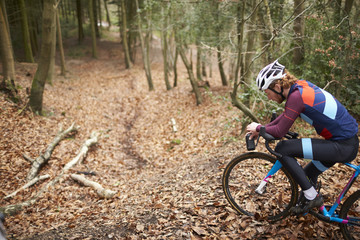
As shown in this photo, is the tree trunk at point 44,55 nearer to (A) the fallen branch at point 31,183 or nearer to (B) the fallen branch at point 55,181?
(B) the fallen branch at point 55,181

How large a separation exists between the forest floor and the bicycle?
0.80 feet

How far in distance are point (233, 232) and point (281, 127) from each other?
1950 mm

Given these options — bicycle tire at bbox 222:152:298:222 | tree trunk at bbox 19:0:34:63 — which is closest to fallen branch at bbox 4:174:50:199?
bicycle tire at bbox 222:152:298:222

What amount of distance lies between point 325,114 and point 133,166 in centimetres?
721

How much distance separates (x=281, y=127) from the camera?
126 inches

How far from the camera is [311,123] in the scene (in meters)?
3.25

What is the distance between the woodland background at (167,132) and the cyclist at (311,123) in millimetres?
1125

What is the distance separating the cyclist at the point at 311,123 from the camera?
10.1 ft

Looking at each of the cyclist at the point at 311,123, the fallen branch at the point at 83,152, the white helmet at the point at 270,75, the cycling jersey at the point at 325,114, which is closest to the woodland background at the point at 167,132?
the fallen branch at the point at 83,152

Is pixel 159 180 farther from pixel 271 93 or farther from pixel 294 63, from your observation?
pixel 294 63

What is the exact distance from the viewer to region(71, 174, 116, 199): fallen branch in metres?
6.54

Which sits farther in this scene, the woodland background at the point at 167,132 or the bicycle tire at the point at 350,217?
the woodland background at the point at 167,132

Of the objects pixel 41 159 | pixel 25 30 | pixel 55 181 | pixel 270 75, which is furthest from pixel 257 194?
pixel 25 30

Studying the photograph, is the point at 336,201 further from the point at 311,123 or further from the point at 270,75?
the point at 270,75
